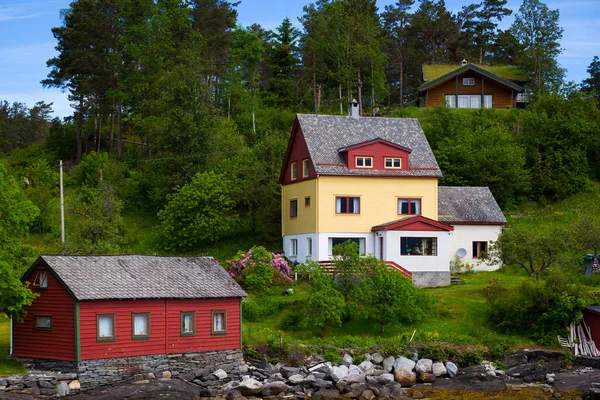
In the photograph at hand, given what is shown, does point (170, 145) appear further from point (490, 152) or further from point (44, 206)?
point (490, 152)

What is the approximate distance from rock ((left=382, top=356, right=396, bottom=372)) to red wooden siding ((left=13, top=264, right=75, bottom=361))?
13463mm

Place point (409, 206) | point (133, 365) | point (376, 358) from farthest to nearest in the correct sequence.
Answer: point (409, 206) → point (376, 358) → point (133, 365)

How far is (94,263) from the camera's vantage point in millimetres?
35938

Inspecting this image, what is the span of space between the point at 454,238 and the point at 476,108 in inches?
1204

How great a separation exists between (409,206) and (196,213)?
14.1 m

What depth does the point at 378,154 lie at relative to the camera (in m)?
52.7

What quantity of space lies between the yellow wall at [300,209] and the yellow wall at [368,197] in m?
0.66

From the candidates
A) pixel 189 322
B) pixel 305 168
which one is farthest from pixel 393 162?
pixel 189 322

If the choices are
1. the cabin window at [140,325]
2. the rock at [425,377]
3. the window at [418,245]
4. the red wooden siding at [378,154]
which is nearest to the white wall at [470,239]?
the window at [418,245]

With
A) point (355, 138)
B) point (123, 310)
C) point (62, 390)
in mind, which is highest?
point (355, 138)

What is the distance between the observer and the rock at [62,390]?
105 feet

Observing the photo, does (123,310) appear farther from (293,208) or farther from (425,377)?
(293,208)

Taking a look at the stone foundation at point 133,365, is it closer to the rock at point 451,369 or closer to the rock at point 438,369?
the rock at point 438,369

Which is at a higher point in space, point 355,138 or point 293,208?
point 355,138
